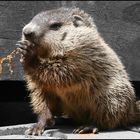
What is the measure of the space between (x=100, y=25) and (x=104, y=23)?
4cm

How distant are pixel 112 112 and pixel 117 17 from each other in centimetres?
106

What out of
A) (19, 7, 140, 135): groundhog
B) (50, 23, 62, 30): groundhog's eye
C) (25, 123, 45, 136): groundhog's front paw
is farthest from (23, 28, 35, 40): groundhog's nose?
(25, 123, 45, 136): groundhog's front paw

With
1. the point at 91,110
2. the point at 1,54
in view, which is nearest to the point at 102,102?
the point at 91,110

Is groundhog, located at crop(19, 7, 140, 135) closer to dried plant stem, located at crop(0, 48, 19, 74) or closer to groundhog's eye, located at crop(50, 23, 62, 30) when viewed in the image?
groundhog's eye, located at crop(50, 23, 62, 30)

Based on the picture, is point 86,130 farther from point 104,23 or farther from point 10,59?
point 104,23

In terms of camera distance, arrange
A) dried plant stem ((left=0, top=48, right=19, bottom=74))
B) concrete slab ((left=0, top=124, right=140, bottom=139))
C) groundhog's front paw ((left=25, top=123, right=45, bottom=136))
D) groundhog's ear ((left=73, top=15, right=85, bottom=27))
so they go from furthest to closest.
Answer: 1. dried plant stem ((left=0, top=48, right=19, bottom=74))
2. groundhog's ear ((left=73, top=15, right=85, bottom=27))
3. groundhog's front paw ((left=25, top=123, right=45, bottom=136))
4. concrete slab ((left=0, top=124, right=140, bottom=139))

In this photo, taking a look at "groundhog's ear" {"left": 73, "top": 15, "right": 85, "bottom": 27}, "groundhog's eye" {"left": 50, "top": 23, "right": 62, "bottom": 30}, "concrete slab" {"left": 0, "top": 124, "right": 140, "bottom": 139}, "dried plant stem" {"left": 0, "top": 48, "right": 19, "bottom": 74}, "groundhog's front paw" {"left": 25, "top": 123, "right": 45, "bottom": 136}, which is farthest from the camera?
"dried plant stem" {"left": 0, "top": 48, "right": 19, "bottom": 74}

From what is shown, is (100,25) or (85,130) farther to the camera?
(100,25)

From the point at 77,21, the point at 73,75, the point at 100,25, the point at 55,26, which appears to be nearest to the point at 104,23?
the point at 100,25

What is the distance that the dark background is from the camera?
4270mm

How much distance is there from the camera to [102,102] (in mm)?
3766

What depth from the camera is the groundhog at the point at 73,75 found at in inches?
142

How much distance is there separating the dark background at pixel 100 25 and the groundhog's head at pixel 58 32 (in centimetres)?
52

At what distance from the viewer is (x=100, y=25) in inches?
177
